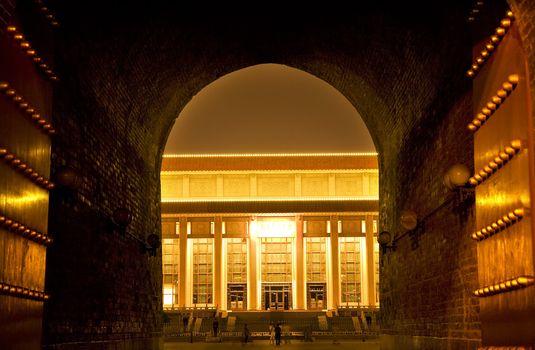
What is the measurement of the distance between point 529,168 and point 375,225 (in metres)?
34.8

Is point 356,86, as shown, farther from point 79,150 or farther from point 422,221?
point 79,150

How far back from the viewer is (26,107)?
251 inches

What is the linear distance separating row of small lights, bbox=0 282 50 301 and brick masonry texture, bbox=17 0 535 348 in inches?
43.0

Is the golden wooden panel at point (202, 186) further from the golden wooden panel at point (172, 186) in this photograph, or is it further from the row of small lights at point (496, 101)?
the row of small lights at point (496, 101)

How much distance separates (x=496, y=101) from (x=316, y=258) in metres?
35.6

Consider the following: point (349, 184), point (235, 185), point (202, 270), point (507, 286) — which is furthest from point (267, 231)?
point (507, 286)

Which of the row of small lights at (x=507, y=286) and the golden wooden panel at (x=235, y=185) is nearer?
the row of small lights at (x=507, y=286)

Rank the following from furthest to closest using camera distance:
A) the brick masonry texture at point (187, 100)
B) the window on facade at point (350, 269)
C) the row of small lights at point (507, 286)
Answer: the window on facade at point (350, 269), the brick masonry texture at point (187, 100), the row of small lights at point (507, 286)

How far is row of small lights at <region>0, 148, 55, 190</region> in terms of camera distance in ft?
19.2

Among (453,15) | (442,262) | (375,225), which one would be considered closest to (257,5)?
(453,15)

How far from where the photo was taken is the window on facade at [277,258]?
41.8 m

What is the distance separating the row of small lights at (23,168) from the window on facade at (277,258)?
3503cm

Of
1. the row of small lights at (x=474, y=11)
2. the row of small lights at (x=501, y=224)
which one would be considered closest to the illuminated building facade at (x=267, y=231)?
the row of small lights at (x=474, y=11)

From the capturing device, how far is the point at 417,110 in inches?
466
